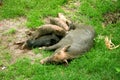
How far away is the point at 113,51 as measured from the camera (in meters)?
9.10

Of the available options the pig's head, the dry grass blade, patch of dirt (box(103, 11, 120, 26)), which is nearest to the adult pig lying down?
the pig's head

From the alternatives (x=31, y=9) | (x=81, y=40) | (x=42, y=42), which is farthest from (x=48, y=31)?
(x=31, y=9)

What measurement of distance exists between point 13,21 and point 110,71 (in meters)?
3.70

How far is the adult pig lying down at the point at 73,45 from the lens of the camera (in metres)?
8.69

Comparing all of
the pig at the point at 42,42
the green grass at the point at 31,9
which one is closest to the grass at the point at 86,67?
the pig at the point at 42,42

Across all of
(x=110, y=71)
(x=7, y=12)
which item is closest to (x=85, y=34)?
(x=110, y=71)

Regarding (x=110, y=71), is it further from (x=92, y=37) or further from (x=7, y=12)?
(x=7, y=12)

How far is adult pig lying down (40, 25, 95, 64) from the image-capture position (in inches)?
342

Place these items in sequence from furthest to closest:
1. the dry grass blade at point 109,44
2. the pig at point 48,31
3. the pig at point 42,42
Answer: the pig at point 48,31
the pig at point 42,42
the dry grass blade at point 109,44

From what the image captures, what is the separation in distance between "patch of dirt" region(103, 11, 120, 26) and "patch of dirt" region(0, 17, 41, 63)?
2164 millimetres

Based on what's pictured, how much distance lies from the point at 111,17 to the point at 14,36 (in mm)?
2701

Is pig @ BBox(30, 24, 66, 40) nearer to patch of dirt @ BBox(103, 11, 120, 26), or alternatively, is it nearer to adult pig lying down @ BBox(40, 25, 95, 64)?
adult pig lying down @ BBox(40, 25, 95, 64)

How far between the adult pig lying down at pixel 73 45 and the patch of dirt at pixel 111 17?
0.96m

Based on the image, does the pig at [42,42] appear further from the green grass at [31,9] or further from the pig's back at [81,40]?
the green grass at [31,9]
